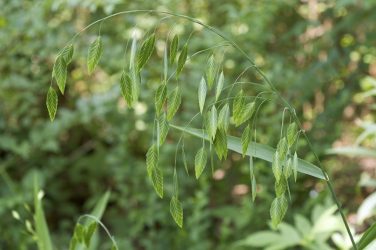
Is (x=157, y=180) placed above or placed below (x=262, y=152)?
above

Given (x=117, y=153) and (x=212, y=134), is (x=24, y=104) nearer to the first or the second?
(x=117, y=153)

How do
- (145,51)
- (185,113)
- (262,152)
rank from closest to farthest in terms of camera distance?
(145,51)
(262,152)
(185,113)

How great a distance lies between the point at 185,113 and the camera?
2.68 meters

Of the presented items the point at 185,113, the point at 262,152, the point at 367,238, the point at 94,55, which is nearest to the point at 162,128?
the point at 94,55

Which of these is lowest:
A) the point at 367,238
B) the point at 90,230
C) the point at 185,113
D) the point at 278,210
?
the point at 185,113

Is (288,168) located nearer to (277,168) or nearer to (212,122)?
(277,168)

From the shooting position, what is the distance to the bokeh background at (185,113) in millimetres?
2596

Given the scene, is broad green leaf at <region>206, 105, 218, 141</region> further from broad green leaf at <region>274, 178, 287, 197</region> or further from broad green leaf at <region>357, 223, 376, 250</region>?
broad green leaf at <region>357, 223, 376, 250</region>

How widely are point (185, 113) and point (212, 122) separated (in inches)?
69.0

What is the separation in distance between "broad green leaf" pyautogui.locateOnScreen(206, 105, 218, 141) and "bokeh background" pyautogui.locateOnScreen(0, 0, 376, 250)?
1460 millimetres

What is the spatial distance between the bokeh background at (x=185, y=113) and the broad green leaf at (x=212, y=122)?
1460 mm

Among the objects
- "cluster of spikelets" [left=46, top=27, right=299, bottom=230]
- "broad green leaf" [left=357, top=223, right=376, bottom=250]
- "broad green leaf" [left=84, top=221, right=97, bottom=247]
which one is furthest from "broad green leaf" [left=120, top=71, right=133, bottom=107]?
"broad green leaf" [left=357, top=223, right=376, bottom=250]

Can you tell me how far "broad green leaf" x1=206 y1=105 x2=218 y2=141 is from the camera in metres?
0.92

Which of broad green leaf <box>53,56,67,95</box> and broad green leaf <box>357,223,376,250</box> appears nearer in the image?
broad green leaf <box>53,56,67,95</box>
